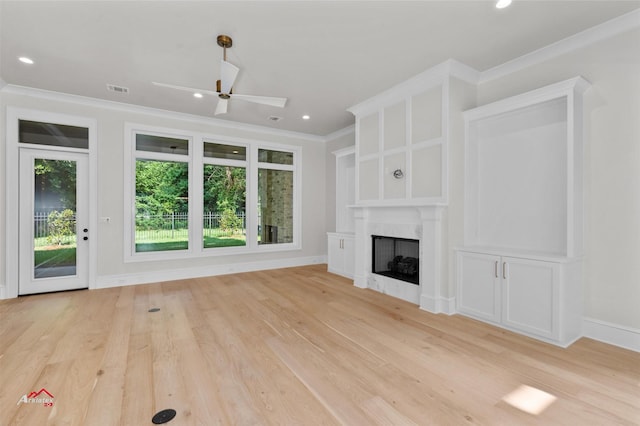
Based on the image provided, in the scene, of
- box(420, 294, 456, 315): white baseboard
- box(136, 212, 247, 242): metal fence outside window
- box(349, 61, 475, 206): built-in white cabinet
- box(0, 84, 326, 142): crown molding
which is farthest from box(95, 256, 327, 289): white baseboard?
box(420, 294, 456, 315): white baseboard

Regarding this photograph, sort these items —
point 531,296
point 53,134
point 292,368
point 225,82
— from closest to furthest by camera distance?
point 292,368, point 531,296, point 225,82, point 53,134

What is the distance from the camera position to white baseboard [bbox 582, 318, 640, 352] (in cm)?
262

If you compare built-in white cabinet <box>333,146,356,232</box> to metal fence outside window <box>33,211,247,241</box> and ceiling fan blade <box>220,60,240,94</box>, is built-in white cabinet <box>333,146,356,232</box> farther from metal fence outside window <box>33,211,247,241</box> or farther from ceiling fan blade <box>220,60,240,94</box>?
ceiling fan blade <box>220,60,240,94</box>

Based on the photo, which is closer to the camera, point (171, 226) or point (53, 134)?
point (53, 134)

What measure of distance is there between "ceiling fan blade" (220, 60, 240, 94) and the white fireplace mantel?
265cm

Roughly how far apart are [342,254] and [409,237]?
185cm

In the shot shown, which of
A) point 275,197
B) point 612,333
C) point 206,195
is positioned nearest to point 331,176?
point 275,197

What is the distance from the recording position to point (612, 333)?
2732 mm

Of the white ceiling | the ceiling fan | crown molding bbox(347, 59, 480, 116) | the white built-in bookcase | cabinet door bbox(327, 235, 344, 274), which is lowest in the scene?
cabinet door bbox(327, 235, 344, 274)

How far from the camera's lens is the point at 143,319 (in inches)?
133

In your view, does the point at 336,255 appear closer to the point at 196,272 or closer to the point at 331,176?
the point at 331,176

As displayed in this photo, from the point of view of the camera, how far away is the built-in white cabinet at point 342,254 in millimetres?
5459

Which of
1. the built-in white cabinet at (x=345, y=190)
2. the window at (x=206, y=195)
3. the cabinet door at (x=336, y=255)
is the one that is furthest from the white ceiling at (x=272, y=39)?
the cabinet door at (x=336, y=255)

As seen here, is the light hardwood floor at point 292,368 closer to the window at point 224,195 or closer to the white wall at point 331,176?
the window at point 224,195
